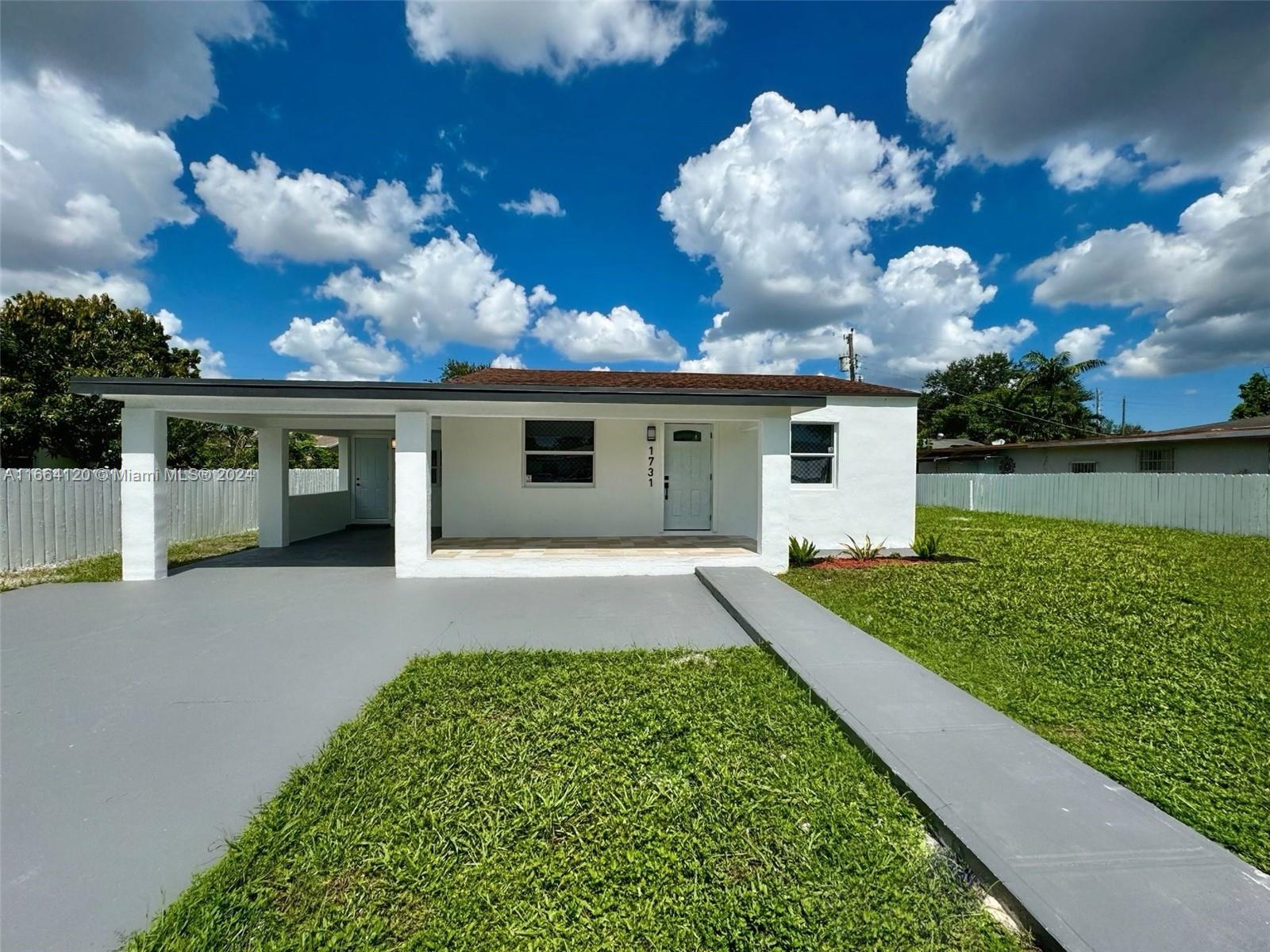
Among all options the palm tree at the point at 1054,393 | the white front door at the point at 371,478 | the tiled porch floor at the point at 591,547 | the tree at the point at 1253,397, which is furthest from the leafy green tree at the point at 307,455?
the tree at the point at 1253,397

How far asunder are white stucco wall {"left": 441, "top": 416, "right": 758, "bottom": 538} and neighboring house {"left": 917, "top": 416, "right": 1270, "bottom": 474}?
14460mm

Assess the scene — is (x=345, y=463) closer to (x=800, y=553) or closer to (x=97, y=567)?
(x=97, y=567)

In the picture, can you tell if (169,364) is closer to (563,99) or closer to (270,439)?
(270,439)

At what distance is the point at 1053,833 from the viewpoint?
2223 millimetres

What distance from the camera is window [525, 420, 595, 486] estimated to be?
9.66 metres

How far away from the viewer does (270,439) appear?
10297 mm

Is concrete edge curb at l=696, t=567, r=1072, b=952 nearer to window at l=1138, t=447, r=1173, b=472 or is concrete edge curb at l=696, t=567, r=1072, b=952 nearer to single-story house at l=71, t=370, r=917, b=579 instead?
single-story house at l=71, t=370, r=917, b=579

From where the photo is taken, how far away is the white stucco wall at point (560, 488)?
31.4 ft

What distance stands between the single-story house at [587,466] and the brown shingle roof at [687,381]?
82 millimetres

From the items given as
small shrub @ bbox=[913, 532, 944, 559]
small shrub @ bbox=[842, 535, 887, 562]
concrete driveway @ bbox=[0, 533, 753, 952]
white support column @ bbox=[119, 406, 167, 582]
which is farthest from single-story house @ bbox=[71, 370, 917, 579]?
concrete driveway @ bbox=[0, 533, 753, 952]

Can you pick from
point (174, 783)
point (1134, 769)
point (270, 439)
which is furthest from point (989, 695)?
point (270, 439)

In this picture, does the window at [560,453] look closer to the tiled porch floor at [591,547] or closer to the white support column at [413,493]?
the tiled porch floor at [591,547]

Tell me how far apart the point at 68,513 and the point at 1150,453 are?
27.7m

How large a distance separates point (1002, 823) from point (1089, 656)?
334 centimetres
